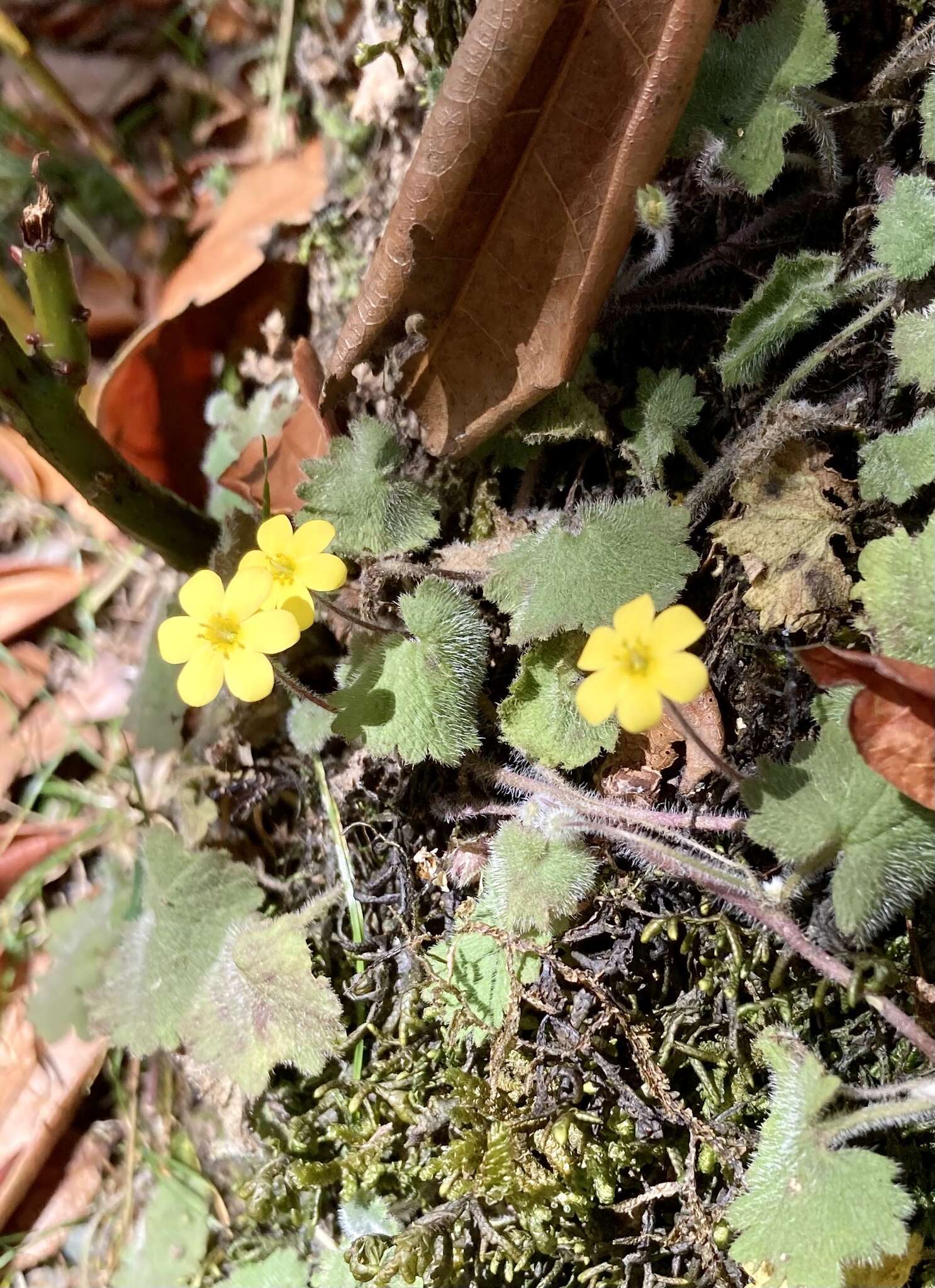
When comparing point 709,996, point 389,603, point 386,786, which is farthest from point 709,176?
point 709,996

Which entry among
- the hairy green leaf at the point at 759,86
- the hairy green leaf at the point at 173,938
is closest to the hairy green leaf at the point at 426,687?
the hairy green leaf at the point at 173,938

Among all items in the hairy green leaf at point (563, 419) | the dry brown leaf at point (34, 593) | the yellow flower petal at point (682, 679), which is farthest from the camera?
the dry brown leaf at point (34, 593)

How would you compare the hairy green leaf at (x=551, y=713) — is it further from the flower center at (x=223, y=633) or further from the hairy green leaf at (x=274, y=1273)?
the hairy green leaf at (x=274, y=1273)

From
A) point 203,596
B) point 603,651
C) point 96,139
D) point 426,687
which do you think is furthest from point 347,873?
point 96,139

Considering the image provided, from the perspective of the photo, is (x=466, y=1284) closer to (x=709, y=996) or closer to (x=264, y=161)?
(x=709, y=996)

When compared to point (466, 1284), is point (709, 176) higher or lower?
higher

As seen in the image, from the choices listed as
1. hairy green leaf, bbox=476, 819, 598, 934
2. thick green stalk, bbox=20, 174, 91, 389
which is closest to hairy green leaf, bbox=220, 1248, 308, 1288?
hairy green leaf, bbox=476, 819, 598, 934

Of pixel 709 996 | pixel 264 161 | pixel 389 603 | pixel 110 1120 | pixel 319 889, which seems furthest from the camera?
pixel 264 161
